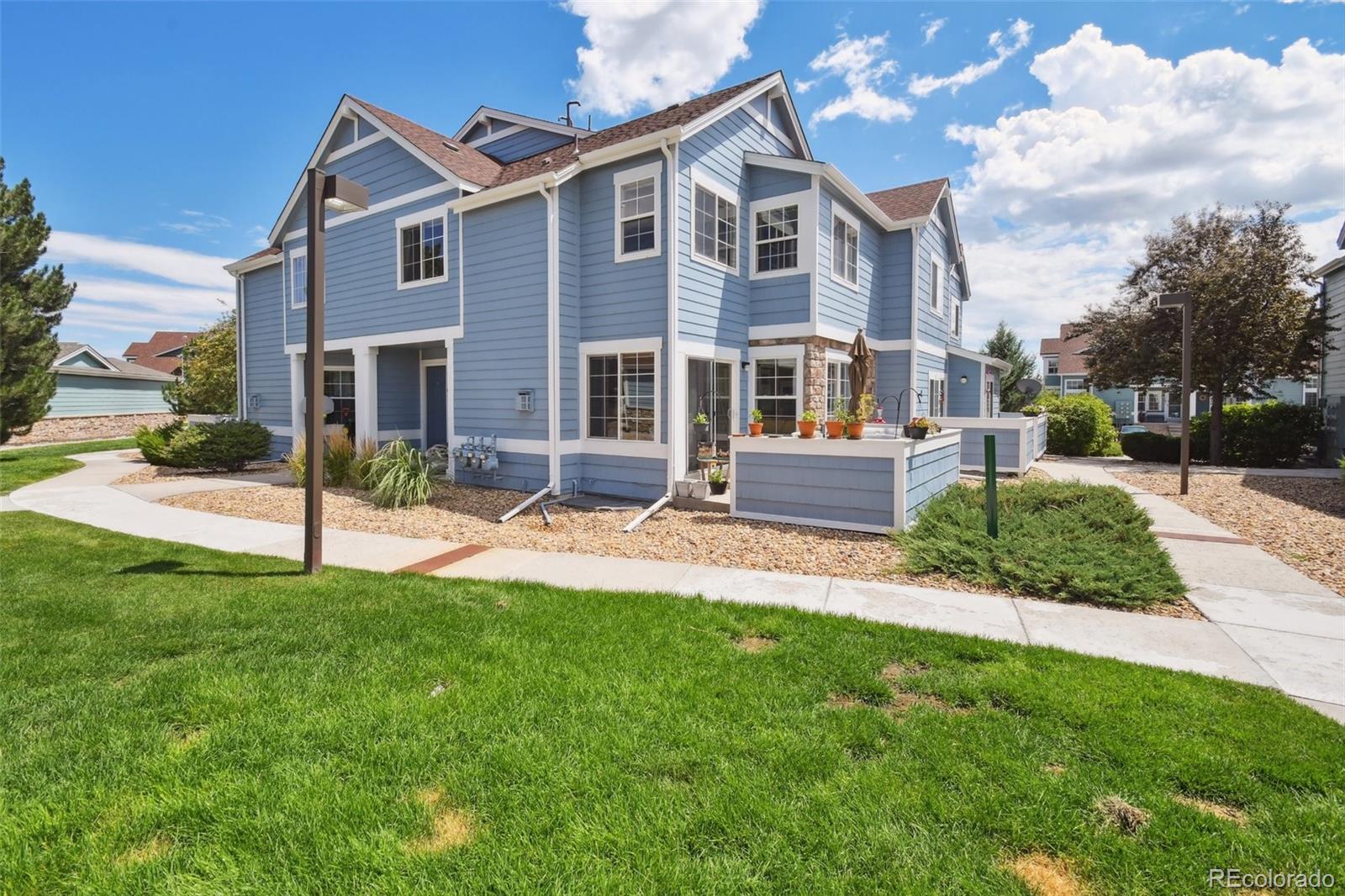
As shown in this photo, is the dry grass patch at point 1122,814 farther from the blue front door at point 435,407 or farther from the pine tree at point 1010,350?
the pine tree at point 1010,350

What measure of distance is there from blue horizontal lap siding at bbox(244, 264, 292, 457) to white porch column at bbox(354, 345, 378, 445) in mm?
3667

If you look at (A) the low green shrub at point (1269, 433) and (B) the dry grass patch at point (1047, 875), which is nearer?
(B) the dry grass patch at point (1047, 875)

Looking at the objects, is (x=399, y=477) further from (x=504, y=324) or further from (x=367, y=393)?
(x=367, y=393)

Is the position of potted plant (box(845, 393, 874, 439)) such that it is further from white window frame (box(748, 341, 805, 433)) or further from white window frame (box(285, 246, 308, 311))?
white window frame (box(285, 246, 308, 311))

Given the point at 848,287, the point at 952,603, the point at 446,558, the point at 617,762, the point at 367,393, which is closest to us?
the point at 617,762

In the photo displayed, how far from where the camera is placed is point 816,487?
816 cm

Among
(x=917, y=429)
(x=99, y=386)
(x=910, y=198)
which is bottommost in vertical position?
(x=917, y=429)

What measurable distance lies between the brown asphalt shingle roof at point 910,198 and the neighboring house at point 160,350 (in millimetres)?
48682

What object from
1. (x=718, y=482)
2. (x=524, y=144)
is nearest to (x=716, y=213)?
(x=718, y=482)

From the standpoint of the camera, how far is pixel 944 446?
9.45 m

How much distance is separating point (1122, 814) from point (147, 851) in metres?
3.61

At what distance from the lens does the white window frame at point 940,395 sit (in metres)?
15.6

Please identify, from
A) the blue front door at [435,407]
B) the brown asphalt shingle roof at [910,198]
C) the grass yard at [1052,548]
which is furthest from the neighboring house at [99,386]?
the grass yard at [1052,548]

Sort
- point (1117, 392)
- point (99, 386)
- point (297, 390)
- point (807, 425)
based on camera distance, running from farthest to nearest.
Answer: point (1117, 392) < point (99, 386) < point (297, 390) < point (807, 425)
